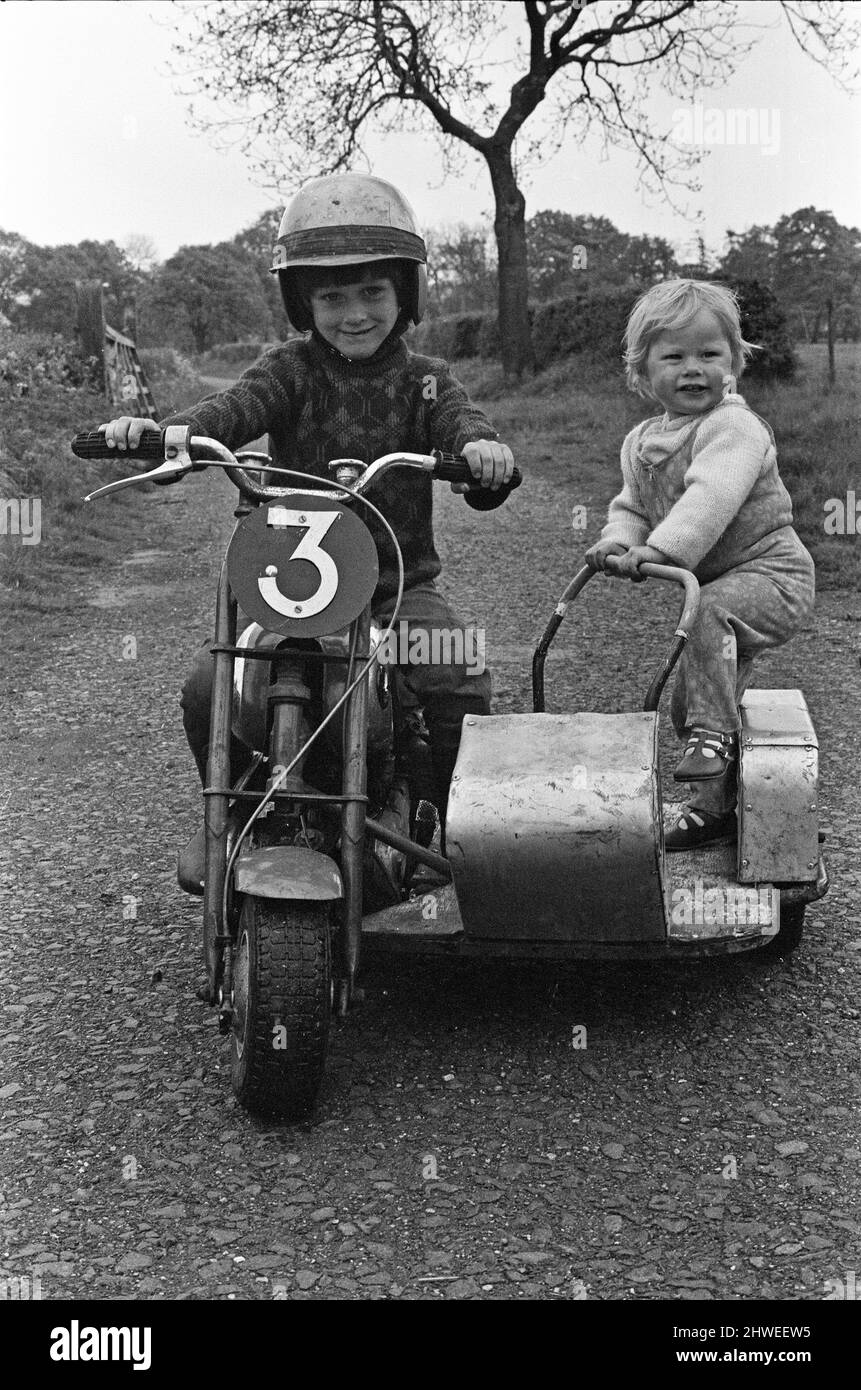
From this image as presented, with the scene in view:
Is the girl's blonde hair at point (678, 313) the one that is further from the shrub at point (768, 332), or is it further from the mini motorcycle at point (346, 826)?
the shrub at point (768, 332)

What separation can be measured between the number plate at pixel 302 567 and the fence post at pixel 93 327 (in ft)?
42.4

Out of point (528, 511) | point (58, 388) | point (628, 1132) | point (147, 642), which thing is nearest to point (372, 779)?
point (628, 1132)

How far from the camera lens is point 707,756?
12.4 feet

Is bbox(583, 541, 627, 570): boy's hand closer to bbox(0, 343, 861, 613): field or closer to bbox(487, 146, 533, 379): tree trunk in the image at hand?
bbox(0, 343, 861, 613): field

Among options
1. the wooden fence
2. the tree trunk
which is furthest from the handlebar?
the tree trunk

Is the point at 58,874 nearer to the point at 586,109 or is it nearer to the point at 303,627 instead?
the point at 303,627

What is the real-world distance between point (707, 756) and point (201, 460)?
141 cm

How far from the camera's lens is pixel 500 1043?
137 inches

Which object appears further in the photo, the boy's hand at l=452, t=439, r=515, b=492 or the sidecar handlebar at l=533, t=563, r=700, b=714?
the sidecar handlebar at l=533, t=563, r=700, b=714

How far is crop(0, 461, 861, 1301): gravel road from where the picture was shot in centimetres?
264

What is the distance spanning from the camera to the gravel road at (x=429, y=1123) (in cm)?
264

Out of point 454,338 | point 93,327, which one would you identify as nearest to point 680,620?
point 93,327

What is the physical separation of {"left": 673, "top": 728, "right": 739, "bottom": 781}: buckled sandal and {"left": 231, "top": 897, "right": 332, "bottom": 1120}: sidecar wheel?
44.6 inches

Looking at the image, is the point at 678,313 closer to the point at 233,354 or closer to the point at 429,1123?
the point at 429,1123
